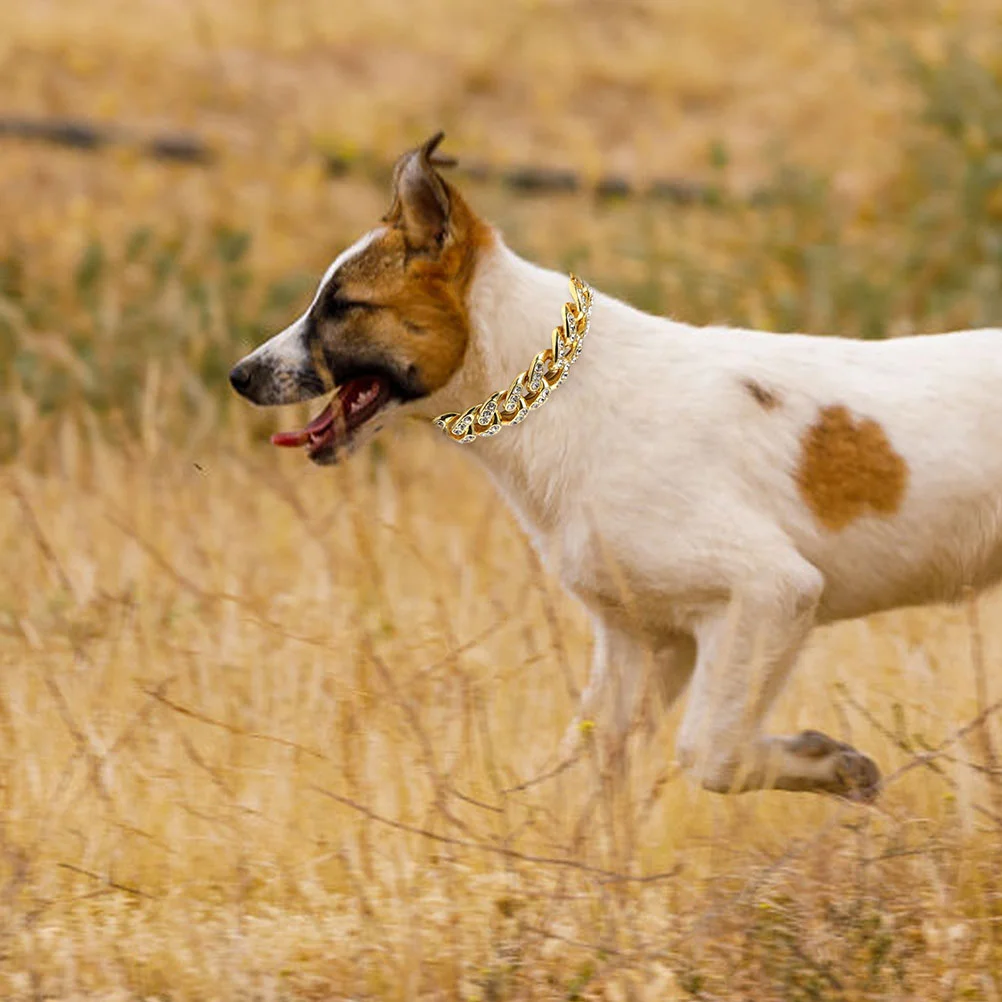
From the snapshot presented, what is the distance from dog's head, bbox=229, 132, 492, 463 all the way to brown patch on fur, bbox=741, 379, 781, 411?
698mm

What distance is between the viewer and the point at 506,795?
15.6ft

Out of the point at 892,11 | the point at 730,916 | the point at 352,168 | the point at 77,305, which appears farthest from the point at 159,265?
the point at 892,11

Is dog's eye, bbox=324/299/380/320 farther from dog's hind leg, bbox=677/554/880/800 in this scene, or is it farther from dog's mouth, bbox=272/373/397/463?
dog's hind leg, bbox=677/554/880/800

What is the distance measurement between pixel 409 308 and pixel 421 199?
0.27m

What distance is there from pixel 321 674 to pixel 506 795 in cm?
158

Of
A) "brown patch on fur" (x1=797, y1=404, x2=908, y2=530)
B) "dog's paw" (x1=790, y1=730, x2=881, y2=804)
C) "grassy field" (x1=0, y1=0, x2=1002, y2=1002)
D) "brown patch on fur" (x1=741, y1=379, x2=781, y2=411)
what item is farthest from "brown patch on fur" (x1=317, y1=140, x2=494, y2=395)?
"dog's paw" (x1=790, y1=730, x2=881, y2=804)

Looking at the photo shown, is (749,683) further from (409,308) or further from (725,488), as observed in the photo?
(409,308)

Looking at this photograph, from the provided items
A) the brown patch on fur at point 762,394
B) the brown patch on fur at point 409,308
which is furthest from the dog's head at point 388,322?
the brown patch on fur at point 762,394

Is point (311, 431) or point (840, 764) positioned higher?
point (311, 431)

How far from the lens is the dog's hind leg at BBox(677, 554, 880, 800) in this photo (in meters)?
5.00

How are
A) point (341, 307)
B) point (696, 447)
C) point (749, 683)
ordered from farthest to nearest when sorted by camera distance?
1. point (341, 307)
2. point (696, 447)
3. point (749, 683)

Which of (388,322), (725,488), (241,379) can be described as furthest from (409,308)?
(725,488)

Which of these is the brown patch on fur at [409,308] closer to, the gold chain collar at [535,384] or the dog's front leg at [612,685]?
the gold chain collar at [535,384]

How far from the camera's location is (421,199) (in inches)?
208
